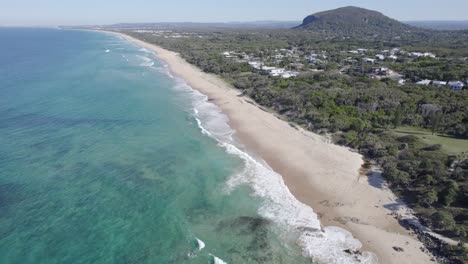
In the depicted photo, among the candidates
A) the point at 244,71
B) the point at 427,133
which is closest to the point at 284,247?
the point at 427,133

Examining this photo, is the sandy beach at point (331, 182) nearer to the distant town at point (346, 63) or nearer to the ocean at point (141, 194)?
the ocean at point (141, 194)

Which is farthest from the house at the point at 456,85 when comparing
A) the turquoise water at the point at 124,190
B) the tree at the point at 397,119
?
the turquoise water at the point at 124,190

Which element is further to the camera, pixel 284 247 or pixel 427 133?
pixel 427 133

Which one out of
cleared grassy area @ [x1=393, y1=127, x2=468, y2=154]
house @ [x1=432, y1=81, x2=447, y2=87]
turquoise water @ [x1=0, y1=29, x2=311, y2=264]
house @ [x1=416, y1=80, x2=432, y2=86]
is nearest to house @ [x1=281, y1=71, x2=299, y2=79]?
house @ [x1=416, y1=80, x2=432, y2=86]

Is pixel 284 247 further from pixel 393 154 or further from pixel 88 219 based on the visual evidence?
pixel 393 154

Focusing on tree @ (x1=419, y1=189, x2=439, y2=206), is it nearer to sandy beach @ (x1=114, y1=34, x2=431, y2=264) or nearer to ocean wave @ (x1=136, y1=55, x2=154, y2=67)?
sandy beach @ (x1=114, y1=34, x2=431, y2=264)

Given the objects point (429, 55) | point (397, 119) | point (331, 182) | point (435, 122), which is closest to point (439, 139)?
point (435, 122)
